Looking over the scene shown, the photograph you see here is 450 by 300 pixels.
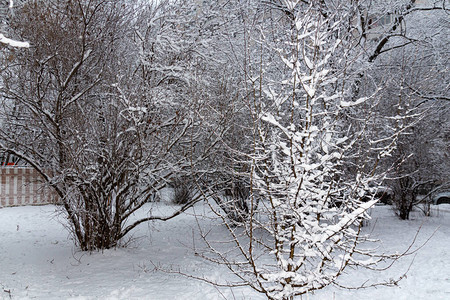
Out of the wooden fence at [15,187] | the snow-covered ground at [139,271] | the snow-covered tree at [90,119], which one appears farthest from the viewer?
the wooden fence at [15,187]

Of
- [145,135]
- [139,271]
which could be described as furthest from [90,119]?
[139,271]

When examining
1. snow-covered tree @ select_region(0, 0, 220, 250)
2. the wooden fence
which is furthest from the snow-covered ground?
the wooden fence

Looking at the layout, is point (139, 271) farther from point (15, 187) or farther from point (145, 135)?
point (15, 187)

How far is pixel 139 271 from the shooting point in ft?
19.6

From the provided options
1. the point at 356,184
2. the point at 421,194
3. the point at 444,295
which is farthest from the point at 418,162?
the point at 356,184

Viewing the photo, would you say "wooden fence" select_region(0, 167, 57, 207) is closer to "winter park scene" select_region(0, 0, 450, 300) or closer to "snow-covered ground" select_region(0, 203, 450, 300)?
"snow-covered ground" select_region(0, 203, 450, 300)

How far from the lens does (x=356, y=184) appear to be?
326 centimetres

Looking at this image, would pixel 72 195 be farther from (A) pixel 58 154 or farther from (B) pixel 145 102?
(B) pixel 145 102

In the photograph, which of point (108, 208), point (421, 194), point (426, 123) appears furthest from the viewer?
point (421, 194)

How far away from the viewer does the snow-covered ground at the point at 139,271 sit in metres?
5.15

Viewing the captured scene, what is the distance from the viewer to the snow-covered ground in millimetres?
5152

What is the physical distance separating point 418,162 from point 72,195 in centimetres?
873

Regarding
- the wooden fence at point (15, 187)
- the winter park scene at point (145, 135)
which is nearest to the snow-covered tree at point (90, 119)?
the winter park scene at point (145, 135)

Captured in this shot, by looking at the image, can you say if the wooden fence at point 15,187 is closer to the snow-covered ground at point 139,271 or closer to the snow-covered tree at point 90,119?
the snow-covered ground at point 139,271
